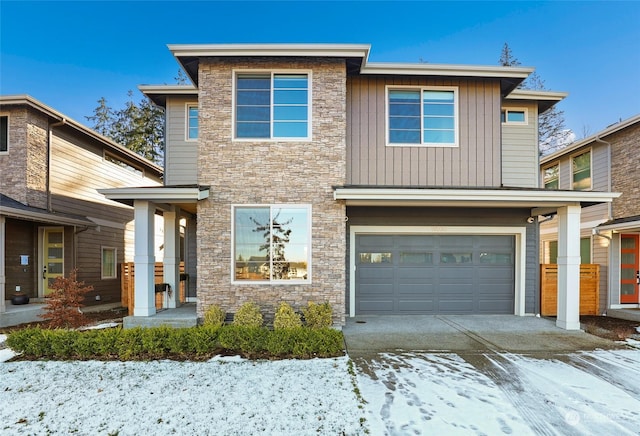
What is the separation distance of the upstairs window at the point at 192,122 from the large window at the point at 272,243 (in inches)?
138

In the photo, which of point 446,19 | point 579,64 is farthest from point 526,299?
point 579,64

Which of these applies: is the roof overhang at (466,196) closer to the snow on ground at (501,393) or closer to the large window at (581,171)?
the snow on ground at (501,393)

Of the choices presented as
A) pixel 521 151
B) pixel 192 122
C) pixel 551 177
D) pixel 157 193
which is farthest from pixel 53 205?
pixel 551 177

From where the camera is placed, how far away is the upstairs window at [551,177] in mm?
13284

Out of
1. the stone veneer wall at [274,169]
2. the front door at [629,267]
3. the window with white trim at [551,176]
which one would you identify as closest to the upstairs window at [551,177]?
the window with white trim at [551,176]

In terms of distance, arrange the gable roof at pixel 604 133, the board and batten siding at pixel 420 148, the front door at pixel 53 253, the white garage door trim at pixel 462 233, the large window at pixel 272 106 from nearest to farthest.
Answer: the large window at pixel 272 106 → the board and batten siding at pixel 420 148 → the white garage door trim at pixel 462 233 → the gable roof at pixel 604 133 → the front door at pixel 53 253

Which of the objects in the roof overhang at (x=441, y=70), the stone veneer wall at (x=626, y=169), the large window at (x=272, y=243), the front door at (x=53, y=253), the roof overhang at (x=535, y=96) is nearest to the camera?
the large window at (x=272, y=243)

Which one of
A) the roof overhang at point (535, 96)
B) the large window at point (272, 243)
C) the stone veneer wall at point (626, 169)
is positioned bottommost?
the large window at point (272, 243)

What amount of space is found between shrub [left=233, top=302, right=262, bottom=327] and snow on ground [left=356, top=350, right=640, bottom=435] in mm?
2262

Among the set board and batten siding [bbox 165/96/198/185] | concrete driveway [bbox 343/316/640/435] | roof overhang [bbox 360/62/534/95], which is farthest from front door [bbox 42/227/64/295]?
roof overhang [bbox 360/62/534/95]

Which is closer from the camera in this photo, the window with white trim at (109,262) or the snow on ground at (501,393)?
the snow on ground at (501,393)

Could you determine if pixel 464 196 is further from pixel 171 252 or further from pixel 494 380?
pixel 171 252

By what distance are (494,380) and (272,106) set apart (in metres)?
6.37

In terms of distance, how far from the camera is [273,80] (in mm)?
7457
